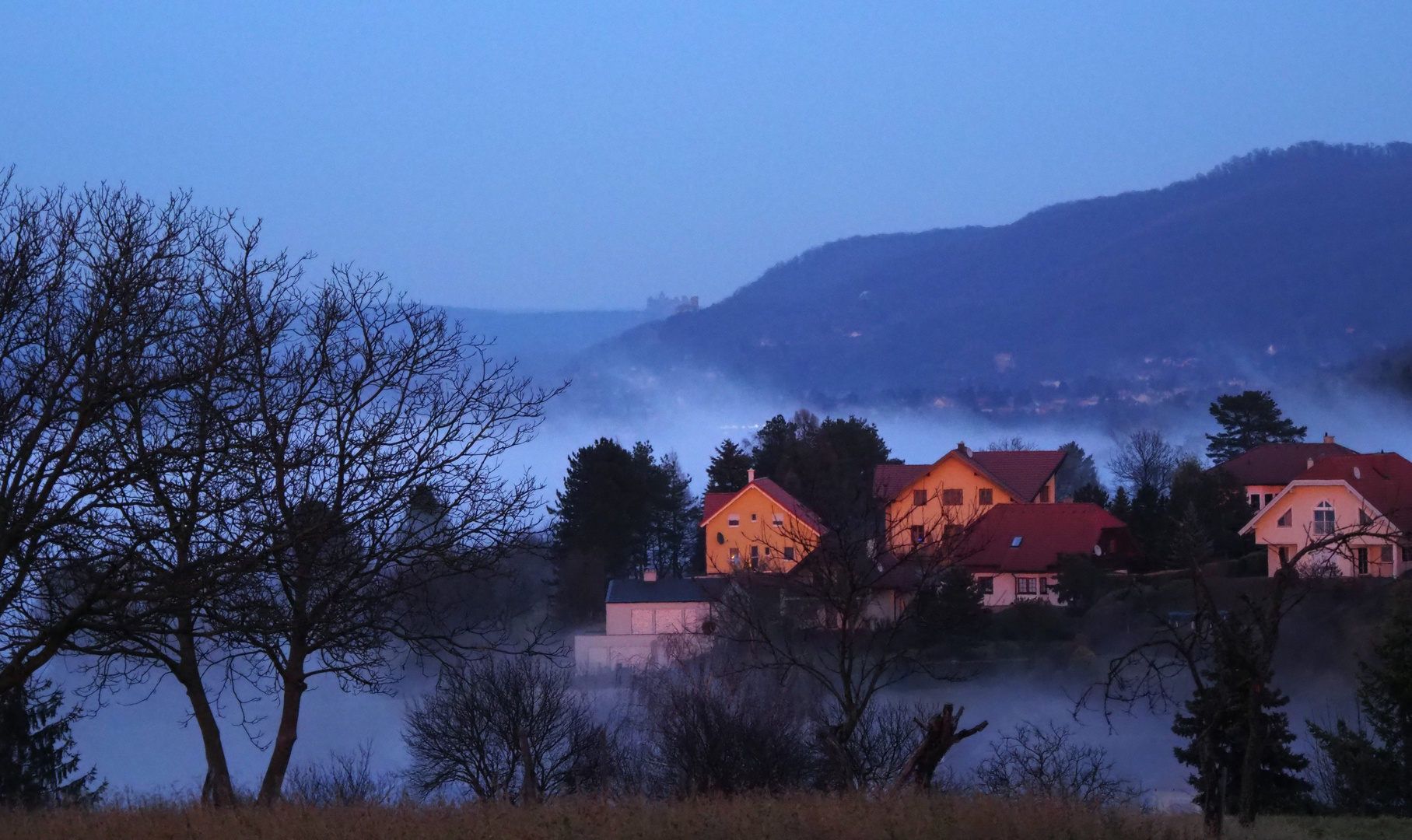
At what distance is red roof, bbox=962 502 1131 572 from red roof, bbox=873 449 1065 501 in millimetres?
7008

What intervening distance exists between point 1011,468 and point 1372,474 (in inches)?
718

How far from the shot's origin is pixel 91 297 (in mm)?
10250

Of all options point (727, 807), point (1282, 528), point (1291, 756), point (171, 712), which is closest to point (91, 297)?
point (727, 807)

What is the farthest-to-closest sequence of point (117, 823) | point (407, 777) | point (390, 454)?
1. point (407, 777)
2. point (390, 454)
3. point (117, 823)

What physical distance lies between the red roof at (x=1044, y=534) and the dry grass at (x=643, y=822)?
3790 cm

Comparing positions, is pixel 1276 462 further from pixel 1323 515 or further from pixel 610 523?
pixel 610 523

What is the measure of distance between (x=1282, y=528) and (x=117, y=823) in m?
43.6

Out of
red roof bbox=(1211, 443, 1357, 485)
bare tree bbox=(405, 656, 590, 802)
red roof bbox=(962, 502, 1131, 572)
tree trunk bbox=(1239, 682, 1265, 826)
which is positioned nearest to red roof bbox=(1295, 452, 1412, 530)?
red roof bbox=(1211, 443, 1357, 485)

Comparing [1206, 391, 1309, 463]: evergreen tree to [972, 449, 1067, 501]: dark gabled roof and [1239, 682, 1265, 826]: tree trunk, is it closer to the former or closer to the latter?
[972, 449, 1067, 501]: dark gabled roof

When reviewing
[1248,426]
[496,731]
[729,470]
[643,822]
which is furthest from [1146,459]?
[643,822]

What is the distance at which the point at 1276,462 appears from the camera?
59281 millimetres

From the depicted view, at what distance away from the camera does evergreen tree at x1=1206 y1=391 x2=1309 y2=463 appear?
6756 cm

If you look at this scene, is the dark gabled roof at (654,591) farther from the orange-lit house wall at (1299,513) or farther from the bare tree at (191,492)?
the bare tree at (191,492)

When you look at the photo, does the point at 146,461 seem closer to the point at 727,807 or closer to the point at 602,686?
the point at 727,807
